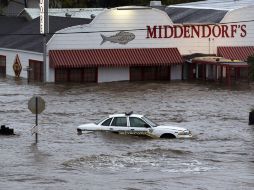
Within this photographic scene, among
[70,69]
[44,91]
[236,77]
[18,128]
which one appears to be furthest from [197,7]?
[18,128]

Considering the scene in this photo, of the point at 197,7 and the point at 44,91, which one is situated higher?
the point at 197,7

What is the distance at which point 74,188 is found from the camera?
24656 millimetres

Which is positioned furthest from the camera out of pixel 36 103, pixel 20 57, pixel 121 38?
pixel 20 57

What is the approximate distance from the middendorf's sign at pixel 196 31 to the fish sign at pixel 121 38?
148cm

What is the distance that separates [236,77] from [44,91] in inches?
635

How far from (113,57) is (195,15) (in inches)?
448

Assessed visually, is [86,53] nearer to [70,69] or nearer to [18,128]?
[70,69]

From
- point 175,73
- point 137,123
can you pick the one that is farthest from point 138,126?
point 175,73

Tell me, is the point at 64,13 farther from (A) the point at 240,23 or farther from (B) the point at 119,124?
(B) the point at 119,124

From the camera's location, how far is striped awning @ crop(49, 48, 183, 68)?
6538cm

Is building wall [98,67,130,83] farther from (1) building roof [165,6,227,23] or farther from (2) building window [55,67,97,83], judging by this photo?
(1) building roof [165,6,227,23]

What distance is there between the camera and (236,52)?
71.2 meters

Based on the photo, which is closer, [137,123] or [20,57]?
[137,123]

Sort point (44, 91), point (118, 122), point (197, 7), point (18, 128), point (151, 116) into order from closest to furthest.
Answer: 1. point (118, 122)
2. point (18, 128)
3. point (151, 116)
4. point (44, 91)
5. point (197, 7)
